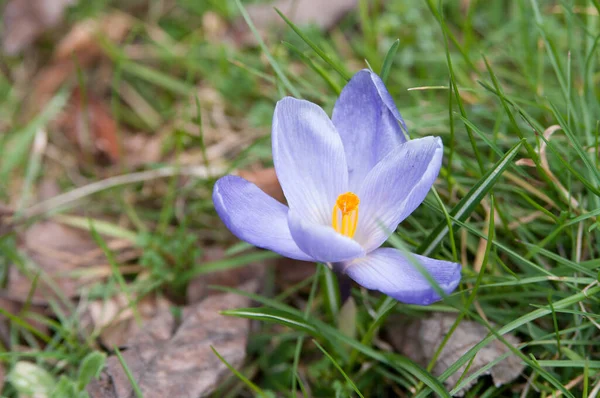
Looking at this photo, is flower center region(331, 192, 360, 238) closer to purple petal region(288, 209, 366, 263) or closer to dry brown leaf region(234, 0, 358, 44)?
purple petal region(288, 209, 366, 263)

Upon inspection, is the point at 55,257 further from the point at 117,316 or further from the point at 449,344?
the point at 449,344

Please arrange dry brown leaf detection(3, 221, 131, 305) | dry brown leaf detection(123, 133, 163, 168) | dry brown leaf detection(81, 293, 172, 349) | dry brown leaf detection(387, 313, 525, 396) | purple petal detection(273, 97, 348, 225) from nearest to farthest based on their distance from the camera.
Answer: purple petal detection(273, 97, 348, 225)
dry brown leaf detection(387, 313, 525, 396)
dry brown leaf detection(81, 293, 172, 349)
dry brown leaf detection(3, 221, 131, 305)
dry brown leaf detection(123, 133, 163, 168)

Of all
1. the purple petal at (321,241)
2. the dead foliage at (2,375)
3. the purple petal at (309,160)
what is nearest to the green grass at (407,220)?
the dead foliage at (2,375)

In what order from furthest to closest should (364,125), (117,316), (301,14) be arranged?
1. (301,14)
2. (117,316)
3. (364,125)

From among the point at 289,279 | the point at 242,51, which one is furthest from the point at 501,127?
the point at 242,51

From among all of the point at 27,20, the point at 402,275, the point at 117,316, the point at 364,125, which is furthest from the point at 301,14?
the point at 402,275

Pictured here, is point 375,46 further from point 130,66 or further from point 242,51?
A: point 130,66

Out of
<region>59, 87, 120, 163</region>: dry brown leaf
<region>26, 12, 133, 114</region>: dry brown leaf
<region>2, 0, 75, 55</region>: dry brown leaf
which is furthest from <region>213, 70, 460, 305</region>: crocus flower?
<region>2, 0, 75, 55</region>: dry brown leaf
